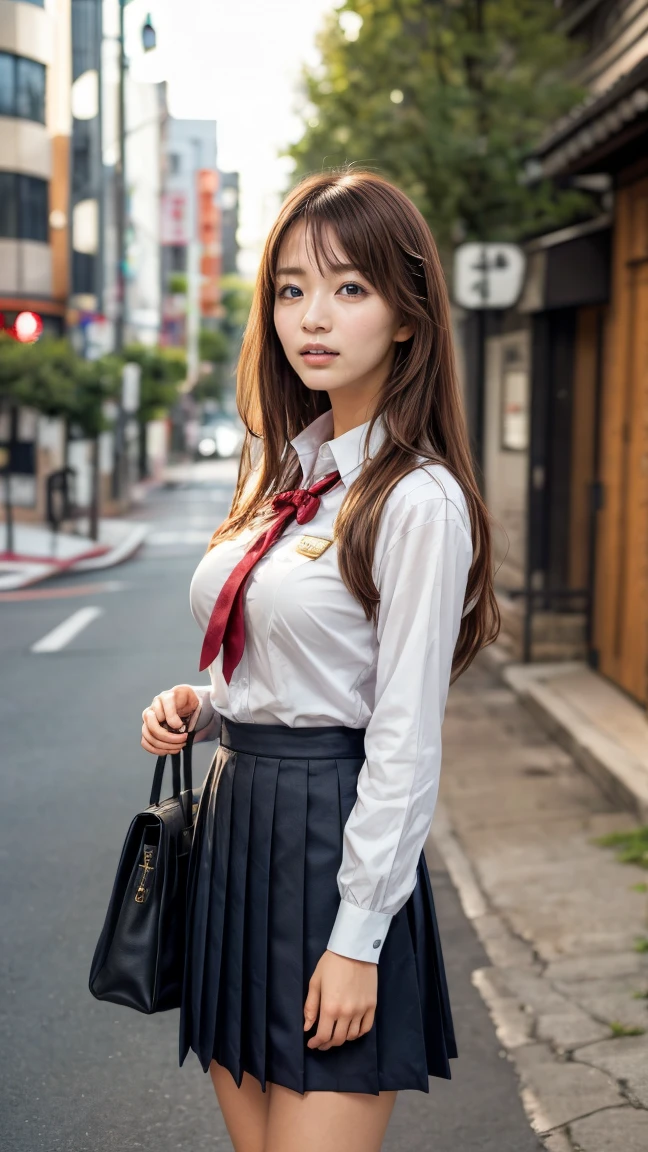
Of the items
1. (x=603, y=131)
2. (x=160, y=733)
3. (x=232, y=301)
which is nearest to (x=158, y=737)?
(x=160, y=733)

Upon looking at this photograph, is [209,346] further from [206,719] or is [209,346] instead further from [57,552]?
[206,719]

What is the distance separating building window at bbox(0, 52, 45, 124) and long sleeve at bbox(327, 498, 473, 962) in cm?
1929

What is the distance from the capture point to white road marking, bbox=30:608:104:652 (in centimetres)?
1097

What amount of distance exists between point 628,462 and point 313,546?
6.53 metres

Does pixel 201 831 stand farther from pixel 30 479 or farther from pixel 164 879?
pixel 30 479

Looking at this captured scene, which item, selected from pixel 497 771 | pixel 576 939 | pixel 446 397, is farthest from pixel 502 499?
pixel 446 397

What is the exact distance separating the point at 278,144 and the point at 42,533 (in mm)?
8094

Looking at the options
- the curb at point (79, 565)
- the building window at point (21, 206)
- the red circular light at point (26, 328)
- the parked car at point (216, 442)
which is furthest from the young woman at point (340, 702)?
the parked car at point (216, 442)

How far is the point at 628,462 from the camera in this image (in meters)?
8.19

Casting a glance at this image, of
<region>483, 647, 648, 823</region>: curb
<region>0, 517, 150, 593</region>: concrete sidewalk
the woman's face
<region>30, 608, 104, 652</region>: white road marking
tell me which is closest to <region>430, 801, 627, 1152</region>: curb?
<region>483, 647, 648, 823</region>: curb

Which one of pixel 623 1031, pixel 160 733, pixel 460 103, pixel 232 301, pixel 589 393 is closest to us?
pixel 160 733

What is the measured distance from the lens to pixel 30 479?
914 inches

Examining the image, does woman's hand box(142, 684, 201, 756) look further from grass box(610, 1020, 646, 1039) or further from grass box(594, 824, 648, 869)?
grass box(594, 824, 648, 869)

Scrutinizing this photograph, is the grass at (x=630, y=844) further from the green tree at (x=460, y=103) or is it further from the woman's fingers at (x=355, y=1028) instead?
the green tree at (x=460, y=103)
